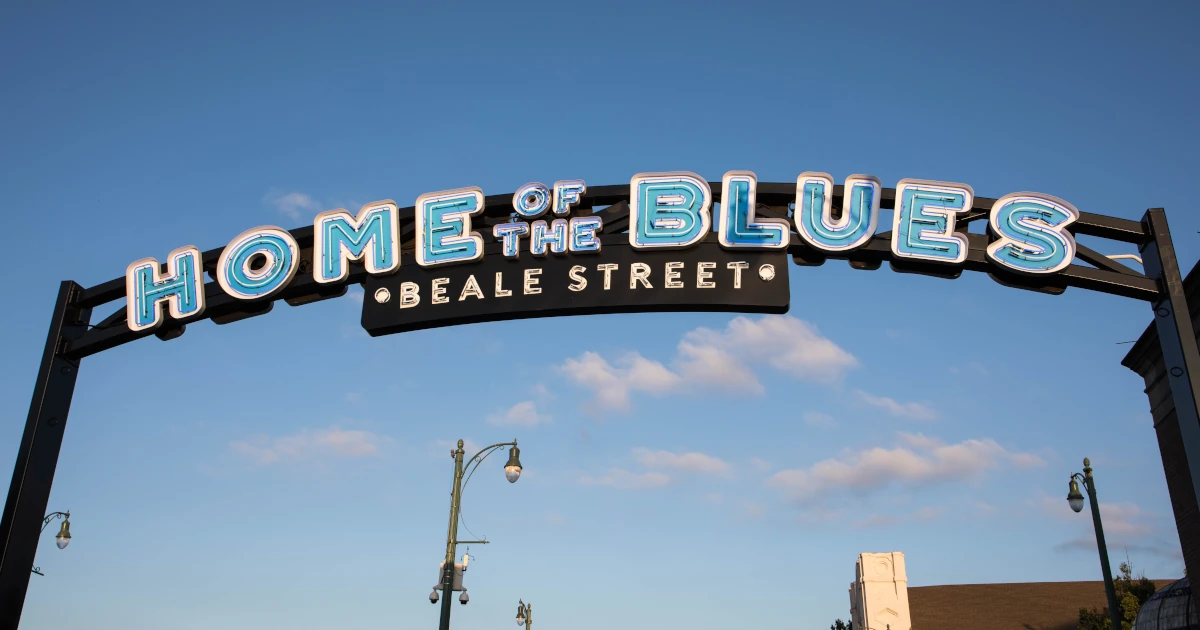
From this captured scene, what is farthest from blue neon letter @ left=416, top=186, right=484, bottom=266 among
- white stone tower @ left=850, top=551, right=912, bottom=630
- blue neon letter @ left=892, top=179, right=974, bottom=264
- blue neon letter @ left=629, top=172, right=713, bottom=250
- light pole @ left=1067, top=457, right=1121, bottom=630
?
white stone tower @ left=850, top=551, right=912, bottom=630

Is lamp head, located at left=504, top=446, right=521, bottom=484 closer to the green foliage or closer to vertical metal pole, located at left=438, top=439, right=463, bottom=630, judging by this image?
vertical metal pole, located at left=438, top=439, right=463, bottom=630

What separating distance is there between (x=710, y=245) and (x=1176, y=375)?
6347 mm

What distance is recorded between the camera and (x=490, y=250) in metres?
15.7

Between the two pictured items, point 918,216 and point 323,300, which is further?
point 323,300

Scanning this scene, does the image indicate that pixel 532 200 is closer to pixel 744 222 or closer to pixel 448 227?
pixel 448 227

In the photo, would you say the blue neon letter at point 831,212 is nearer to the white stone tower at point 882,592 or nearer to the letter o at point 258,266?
the letter o at point 258,266

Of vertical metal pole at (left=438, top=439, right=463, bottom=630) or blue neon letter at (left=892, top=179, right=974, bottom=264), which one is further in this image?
vertical metal pole at (left=438, top=439, right=463, bottom=630)

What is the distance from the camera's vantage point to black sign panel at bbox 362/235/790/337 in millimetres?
14688

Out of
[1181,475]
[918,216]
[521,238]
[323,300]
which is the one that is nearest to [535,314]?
[521,238]

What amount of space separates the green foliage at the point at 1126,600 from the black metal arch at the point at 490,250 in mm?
47068

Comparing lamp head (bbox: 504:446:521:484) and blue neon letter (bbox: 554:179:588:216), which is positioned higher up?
blue neon letter (bbox: 554:179:588:216)

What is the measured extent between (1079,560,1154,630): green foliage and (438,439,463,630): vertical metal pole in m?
44.2

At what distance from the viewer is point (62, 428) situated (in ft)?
51.5

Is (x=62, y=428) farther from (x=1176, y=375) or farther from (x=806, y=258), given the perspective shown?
(x=1176, y=375)
